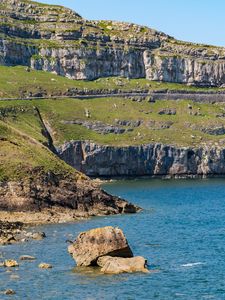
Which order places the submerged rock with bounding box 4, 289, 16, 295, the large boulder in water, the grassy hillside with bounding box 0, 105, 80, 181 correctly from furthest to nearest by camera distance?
the grassy hillside with bounding box 0, 105, 80, 181, the large boulder in water, the submerged rock with bounding box 4, 289, 16, 295

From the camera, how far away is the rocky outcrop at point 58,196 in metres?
128

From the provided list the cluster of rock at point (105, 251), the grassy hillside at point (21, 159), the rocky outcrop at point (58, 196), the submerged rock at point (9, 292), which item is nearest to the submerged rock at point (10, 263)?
the cluster of rock at point (105, 251)

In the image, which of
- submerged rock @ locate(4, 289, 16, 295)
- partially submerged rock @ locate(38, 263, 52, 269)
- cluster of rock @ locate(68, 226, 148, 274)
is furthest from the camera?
partially submerged rock @ locate(38, 263, 52, 269)

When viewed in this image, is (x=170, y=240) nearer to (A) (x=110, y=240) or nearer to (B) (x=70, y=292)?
(A) (x=110, y=240)

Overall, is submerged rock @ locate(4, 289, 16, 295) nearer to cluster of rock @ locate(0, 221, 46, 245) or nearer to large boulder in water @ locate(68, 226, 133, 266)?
large boulder in water @ locate(68, 226, 133, 266)

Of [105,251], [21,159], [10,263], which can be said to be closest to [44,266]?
[10,263]

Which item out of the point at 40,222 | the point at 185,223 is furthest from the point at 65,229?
the point at 185,223

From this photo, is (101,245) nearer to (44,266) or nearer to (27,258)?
(44,266)

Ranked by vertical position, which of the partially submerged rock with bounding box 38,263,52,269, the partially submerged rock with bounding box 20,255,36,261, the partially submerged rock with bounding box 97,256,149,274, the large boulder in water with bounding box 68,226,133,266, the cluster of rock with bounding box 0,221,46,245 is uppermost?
the large boulder in water with bounding box 68,226,133,266

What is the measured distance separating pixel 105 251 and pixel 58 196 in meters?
47.6

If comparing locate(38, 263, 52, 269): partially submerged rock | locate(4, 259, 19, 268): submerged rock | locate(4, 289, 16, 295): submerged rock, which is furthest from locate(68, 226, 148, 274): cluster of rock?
locate(4, 289, 16, 295): submerged rock

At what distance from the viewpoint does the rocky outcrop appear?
5054 inches

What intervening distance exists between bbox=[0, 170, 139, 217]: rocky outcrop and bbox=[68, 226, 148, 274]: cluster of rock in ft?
136

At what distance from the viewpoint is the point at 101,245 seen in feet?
282
